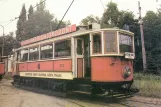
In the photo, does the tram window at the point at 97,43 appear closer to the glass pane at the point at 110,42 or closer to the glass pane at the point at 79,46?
the glass pane at the point at 110,42

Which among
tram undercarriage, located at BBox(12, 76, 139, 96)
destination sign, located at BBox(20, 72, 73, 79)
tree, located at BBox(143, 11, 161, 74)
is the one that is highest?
tree, located at BBox(143, 11, 161, 74)

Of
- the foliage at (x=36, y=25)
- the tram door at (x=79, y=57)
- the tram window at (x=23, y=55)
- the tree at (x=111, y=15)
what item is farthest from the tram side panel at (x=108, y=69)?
the foliage at (x=36, y=25)

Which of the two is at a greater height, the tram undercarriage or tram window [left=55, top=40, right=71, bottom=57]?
tram window [left=55, top=40, right=71, bottom=57]

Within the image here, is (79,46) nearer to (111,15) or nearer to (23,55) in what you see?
(23,55)

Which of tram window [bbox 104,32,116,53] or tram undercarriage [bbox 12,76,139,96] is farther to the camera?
tram undercarriage [bbox 12,76,139,96]

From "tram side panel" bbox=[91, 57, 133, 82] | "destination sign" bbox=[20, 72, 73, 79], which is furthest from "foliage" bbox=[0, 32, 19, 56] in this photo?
"tram side panel" bbox=[91, 57, 133, 82]

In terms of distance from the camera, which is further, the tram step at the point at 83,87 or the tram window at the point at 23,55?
the tram window at the point at 23,55

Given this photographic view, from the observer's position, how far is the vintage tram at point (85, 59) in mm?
9867

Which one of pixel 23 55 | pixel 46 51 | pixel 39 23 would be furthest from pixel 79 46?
pixel 39 23

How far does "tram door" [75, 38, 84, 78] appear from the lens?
11227mm

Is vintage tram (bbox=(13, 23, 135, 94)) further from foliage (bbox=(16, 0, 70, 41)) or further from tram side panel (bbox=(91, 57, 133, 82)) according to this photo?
foliage (bbox=(16, 0, 70, 41))

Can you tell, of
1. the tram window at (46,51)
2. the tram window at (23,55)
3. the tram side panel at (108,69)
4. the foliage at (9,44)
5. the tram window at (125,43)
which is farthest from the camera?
the foliage at (9,44)

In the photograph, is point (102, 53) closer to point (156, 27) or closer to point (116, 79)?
point (116, 79)

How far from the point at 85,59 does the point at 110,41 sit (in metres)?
1.81
